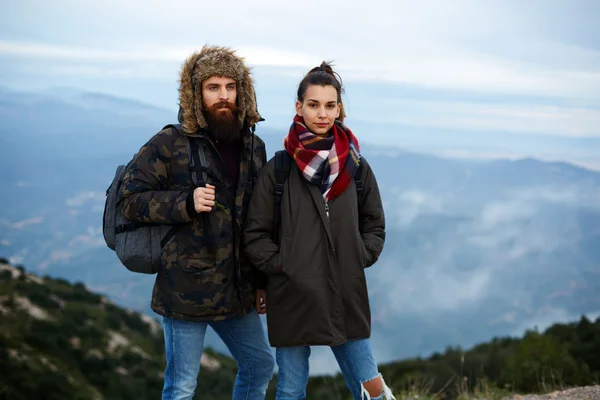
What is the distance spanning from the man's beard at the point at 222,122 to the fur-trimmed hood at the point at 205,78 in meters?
0.05

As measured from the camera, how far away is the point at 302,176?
3.24m

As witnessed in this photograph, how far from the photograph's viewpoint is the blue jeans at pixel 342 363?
3.21m

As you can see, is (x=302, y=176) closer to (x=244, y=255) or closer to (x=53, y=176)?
(x=244, y=255)

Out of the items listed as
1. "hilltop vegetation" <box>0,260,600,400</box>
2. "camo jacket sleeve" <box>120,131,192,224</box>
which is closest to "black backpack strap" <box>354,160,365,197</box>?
"camo jacket sleeve" <box>120,131,192,224</box>

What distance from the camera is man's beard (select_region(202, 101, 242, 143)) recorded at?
3.30 m

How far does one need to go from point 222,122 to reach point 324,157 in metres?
0.57

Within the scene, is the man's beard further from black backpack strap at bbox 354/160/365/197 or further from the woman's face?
black backpack strap at bbox 354/160/365/197

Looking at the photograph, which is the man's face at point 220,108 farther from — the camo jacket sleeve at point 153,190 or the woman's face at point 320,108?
the woman's face at point 320,108

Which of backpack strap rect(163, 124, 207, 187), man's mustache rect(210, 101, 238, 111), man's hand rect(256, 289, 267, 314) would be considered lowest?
man's hand rect(256, 289, 267, 314)

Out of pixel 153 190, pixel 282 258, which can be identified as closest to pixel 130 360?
pixel 153 190

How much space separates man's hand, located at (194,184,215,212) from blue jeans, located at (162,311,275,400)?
64cm

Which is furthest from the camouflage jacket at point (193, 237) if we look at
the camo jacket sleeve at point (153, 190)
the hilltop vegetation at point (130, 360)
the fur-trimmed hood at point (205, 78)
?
the hilltop vegetation at point (130, 360)

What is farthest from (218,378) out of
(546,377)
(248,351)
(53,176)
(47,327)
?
(53,176)

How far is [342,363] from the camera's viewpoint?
10.9 feet
